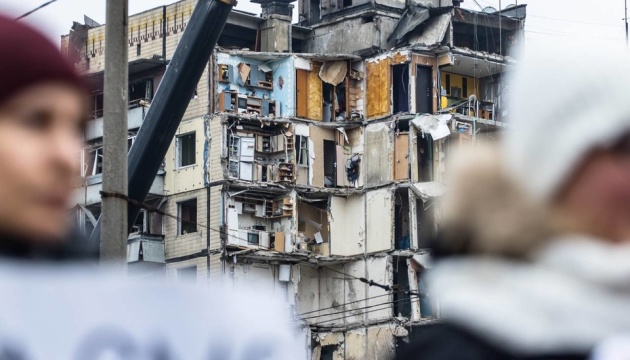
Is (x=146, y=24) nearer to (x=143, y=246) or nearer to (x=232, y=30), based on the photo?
(x=232, y=30)

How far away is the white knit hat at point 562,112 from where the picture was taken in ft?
6.43

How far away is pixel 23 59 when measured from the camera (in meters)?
2.10

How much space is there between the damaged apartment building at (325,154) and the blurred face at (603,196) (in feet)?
163

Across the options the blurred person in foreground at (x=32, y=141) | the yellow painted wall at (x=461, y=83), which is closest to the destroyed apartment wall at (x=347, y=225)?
the yellow painted wall at (x=461, y=83)

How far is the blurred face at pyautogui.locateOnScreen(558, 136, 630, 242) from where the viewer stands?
1930mm

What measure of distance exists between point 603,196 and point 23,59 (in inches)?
32.2

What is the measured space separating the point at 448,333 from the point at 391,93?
2038 inches

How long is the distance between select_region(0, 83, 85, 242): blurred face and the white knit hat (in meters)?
0.63

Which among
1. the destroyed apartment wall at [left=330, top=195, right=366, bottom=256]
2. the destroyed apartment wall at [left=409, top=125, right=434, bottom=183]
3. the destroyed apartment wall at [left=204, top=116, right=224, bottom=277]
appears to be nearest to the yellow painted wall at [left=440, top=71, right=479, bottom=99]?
the destroyed apartment wall at [left=409, top=125, right=434, bottom=183]

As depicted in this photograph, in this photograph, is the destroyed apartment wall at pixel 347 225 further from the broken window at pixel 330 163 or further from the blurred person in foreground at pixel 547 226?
the blurred person in foreground at pixel 547 226

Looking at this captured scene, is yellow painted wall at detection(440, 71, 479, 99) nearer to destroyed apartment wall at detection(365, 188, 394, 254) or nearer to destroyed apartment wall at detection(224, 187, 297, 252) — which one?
destroyed apartment wall at detection(365, 188, 394, 254)

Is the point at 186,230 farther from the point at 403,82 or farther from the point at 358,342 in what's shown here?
the point at 403,82

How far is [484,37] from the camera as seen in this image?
5588 cm

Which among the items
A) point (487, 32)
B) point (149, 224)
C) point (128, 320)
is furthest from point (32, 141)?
point (487, 32)
